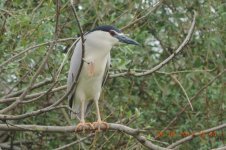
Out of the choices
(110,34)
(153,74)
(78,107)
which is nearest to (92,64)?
(110,34)

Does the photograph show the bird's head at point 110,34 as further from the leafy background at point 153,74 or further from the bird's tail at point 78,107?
the bird's tail at point 78,107

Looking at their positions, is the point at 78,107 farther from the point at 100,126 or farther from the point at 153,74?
the point at 153,74

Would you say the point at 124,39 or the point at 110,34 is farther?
the point at 110,34

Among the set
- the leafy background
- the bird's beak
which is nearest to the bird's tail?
the leafy background

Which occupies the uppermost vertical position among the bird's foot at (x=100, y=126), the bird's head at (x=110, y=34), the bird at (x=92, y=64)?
the bird's head at (x=110, y=34)

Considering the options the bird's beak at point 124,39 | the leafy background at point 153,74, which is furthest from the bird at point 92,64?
the leafy background at point 153,74

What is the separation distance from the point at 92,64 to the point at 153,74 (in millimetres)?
1054

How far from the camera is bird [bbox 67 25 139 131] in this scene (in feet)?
12.3

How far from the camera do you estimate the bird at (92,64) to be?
3753mm

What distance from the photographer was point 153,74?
15.9ft

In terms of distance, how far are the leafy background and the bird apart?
7.5 inches

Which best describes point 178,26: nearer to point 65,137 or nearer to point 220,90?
point 220,90

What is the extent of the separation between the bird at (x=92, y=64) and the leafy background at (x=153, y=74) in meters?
0.19

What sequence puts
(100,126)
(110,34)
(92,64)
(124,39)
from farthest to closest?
(92,64) < (110,34) < (124,39) < (100,126)
